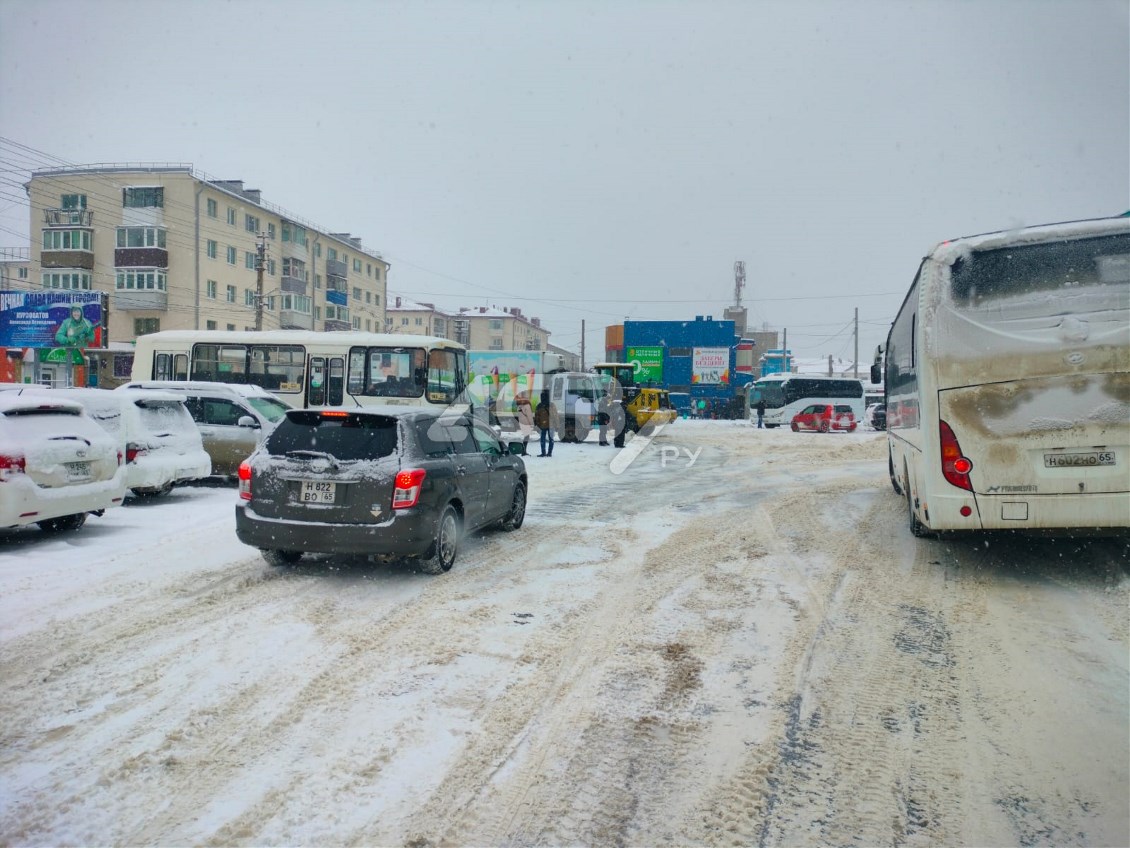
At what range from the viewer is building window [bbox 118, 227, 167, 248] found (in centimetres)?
4919

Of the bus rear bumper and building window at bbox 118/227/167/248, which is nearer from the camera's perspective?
the bus rear bumper

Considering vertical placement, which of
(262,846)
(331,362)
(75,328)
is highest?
(75,328)

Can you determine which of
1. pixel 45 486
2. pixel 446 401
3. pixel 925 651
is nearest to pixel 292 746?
pixel 925 651

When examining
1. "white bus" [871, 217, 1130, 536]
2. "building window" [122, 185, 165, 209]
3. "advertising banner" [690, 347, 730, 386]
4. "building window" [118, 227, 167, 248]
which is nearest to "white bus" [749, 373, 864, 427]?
"advertising banner" [690, 347, 730, 386]

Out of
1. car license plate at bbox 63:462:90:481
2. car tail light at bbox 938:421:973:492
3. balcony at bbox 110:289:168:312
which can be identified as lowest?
car license plate at bbox 63:462:90:481

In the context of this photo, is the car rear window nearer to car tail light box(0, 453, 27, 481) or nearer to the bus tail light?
the bus tail light

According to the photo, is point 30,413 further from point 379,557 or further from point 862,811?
point 862,811

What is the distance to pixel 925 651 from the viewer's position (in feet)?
16.4

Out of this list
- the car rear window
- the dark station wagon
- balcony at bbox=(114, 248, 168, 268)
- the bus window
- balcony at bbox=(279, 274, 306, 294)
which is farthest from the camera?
balcony at bbox=(279, 274, 306, 294)

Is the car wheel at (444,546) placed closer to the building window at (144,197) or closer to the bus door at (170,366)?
the bus door at (170,366)

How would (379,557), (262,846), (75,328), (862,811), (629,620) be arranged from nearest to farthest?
(262,846)
(862,811)
(629,620)
(379,557)
(75,328)

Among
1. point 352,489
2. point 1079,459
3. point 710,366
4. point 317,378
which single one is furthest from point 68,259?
point 1079,459

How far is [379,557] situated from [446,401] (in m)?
12.1

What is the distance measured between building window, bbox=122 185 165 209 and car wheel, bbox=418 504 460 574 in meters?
51.2
